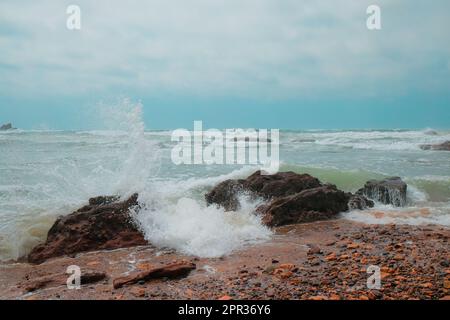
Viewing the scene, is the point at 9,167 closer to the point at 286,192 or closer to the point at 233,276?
the point at 286,192

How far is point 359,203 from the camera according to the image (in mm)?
9391

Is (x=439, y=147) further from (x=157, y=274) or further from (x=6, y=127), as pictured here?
(x=6, y=127)

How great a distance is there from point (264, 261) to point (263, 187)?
4.42m

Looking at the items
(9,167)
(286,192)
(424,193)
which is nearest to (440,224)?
(286,192)

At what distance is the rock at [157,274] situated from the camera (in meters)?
4.83

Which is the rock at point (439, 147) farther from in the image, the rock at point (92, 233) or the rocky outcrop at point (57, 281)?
the rocky outcrop at point (57, 281)

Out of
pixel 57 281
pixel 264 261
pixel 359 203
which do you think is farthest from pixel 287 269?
pixel 359 203

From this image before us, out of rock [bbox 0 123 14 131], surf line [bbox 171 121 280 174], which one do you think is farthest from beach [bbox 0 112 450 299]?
rock [bbox 0 123 14 131]

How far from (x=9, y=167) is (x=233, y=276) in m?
13.8

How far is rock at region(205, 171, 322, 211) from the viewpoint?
9.77m

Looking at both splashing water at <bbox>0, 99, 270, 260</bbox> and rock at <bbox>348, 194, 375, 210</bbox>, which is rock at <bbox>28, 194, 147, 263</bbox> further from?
rock at <bbox>348, 194, 375, 210</bbox>

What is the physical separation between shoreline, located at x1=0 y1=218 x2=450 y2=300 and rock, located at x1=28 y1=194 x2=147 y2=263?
232mm

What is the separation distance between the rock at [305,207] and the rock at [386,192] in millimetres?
1833
